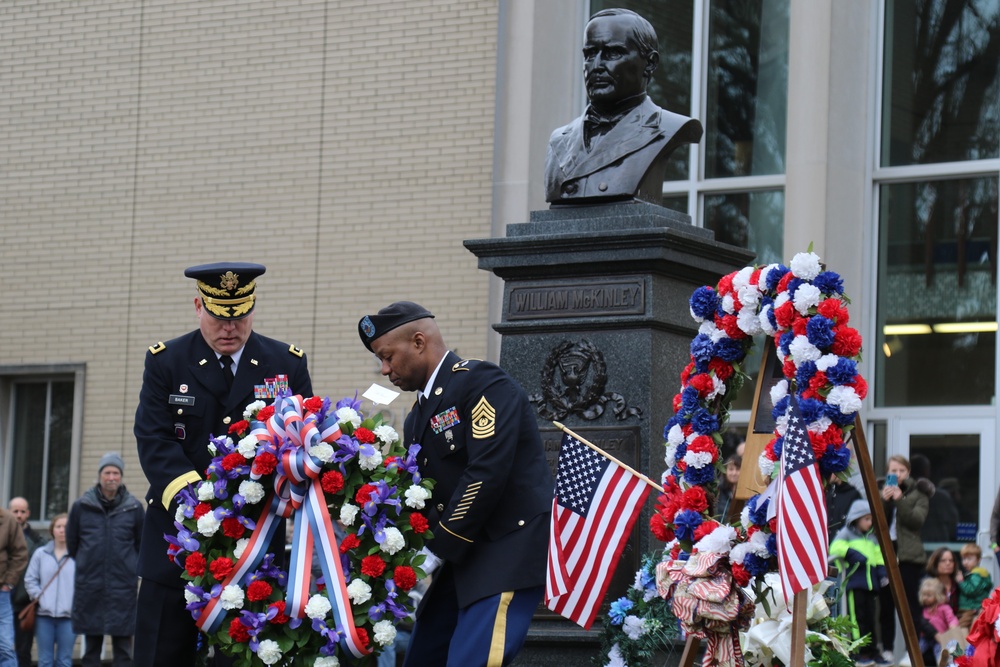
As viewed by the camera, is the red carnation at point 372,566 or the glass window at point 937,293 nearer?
the red carnation at point 372,566

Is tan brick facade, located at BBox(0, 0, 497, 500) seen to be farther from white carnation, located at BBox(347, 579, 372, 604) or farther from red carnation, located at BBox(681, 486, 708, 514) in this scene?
white carnation, located at BBox(347, 579, 372, 604)

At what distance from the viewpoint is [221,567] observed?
6.86 m

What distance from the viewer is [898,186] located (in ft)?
50.8

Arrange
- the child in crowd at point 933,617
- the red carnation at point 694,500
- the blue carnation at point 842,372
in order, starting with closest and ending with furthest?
the blue carnation at point 842,372 → the red carnation at point 694,500 → the child in crowd at point 933,617

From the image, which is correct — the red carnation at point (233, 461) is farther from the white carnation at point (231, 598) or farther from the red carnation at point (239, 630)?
the red carnation at point (239, 630)

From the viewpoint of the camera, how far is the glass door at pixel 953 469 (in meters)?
14.5

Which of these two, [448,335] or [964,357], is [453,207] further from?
[964,357]

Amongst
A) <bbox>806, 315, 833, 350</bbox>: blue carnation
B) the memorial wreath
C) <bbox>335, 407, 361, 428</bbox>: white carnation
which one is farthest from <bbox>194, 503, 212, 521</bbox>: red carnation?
<bbox>806, 315, 833, 350</bbox>: blue carnation

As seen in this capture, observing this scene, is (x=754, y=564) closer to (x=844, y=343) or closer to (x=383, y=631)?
(x=844, y=343)

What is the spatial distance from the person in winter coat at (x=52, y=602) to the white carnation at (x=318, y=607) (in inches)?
325

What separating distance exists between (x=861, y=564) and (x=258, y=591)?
712cm

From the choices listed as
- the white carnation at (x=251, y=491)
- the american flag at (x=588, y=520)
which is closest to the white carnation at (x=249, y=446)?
the white carnation at (x=251, y=491)

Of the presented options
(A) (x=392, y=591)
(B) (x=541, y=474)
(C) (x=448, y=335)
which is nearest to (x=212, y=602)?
(A) (x=392, y=591)

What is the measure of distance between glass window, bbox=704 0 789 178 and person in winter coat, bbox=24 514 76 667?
6966 millimetres
